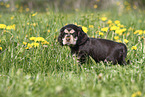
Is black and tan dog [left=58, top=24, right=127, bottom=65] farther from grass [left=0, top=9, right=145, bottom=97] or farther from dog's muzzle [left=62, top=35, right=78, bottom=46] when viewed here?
grass [left=0, top=9, right=145, bottom=97]

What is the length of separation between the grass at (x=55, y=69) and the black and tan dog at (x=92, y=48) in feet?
0.64

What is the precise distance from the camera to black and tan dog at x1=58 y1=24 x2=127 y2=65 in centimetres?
316

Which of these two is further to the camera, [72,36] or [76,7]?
[76,7]

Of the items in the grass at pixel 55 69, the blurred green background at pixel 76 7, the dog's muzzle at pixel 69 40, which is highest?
the blurred green background at pixel 76 7

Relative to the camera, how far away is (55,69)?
8.88ft

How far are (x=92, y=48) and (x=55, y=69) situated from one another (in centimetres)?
90

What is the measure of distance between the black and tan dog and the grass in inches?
7.7

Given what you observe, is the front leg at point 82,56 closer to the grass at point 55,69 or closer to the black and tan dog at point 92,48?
the black and tan dog at point 92,48

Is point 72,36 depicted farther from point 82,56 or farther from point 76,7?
point 76,7

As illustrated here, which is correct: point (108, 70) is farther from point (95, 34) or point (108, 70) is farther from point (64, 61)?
point (95, 34)

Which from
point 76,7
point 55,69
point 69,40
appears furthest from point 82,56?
point 76,7

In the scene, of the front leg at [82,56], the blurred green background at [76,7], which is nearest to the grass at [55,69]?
the front leg at [82,56]

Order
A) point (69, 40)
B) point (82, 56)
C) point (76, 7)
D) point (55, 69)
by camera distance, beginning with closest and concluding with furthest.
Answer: point (55, 69) → point (69, 40) → point (82, 56) → point (76, 7)

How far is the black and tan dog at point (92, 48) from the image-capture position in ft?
10.4
